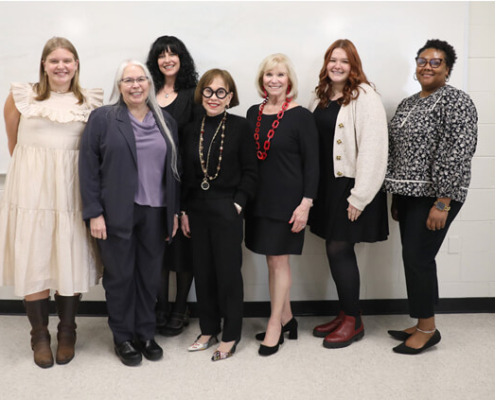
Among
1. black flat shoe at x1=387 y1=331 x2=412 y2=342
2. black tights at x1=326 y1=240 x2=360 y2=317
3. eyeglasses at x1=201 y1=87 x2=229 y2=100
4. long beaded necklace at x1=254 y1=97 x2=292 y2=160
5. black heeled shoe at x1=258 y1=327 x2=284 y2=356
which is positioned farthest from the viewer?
black flat shoe at x1=387 y1=331 x2=412 y2=342

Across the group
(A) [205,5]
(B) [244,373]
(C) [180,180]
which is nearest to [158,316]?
(B) [244,373]

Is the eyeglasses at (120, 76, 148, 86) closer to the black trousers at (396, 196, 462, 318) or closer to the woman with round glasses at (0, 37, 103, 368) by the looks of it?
the woman with round glasses at (0, 37, 103, 368)

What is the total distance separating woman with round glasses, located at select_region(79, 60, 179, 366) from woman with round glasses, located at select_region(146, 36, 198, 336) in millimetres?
222

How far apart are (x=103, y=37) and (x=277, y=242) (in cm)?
162

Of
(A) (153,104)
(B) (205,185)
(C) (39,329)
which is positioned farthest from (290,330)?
(A) (153,104)

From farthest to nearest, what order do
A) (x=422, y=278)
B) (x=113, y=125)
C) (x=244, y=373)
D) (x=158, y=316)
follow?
(x=158, y=316) → (x=422, y=278) → (x=244, y=373) → (x=113, y=125)

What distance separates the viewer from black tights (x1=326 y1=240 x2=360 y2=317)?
99.3 inches

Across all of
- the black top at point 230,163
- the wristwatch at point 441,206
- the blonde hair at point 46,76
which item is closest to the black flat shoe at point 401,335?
the wristwatch at point 441,206

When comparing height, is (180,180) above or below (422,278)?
above

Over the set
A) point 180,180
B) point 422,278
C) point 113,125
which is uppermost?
point 113,125

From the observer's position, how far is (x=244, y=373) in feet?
7.36

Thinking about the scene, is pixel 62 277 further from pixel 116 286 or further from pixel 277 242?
pixel 277 242

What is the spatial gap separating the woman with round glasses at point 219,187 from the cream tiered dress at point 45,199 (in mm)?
546

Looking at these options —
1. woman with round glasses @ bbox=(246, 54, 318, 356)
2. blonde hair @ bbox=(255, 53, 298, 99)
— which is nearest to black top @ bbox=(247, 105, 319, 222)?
woman with round glasses @ bbox=(246, 54, 318, 356)
